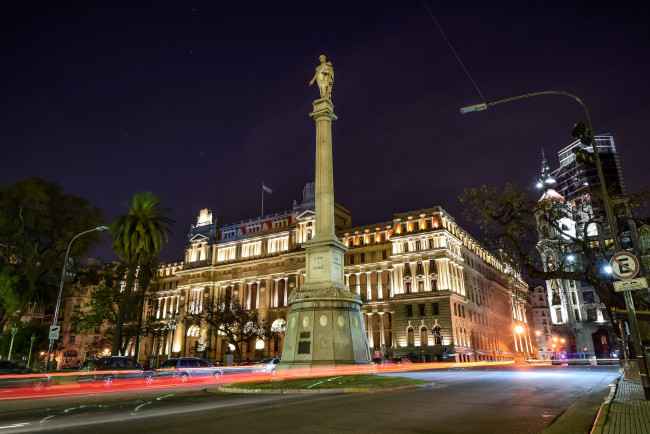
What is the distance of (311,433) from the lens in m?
8.20

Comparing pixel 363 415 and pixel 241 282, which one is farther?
pixel 241 282

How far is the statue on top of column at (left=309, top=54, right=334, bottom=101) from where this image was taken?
28812mm

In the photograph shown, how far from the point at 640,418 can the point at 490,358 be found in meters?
80.4

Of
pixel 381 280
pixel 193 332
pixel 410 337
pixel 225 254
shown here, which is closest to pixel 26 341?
pixel 193 332

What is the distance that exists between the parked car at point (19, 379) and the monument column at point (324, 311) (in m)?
12.4

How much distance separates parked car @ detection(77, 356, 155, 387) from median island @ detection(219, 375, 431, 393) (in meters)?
12.0

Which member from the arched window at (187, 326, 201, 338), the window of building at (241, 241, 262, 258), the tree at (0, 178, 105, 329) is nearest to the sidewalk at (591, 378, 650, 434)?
the tree at (0, 178, 105, 329)

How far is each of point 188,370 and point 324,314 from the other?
14.9 m

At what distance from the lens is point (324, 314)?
22922 mm

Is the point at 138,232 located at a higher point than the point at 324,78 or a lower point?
lower

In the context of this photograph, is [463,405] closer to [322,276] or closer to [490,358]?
[322,276]

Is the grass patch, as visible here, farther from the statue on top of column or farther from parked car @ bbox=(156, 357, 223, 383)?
the statue on top of column

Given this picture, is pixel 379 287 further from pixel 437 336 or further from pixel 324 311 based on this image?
pixel 324 311

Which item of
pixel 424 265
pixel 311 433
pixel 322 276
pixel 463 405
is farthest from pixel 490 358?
pixel 311 433
